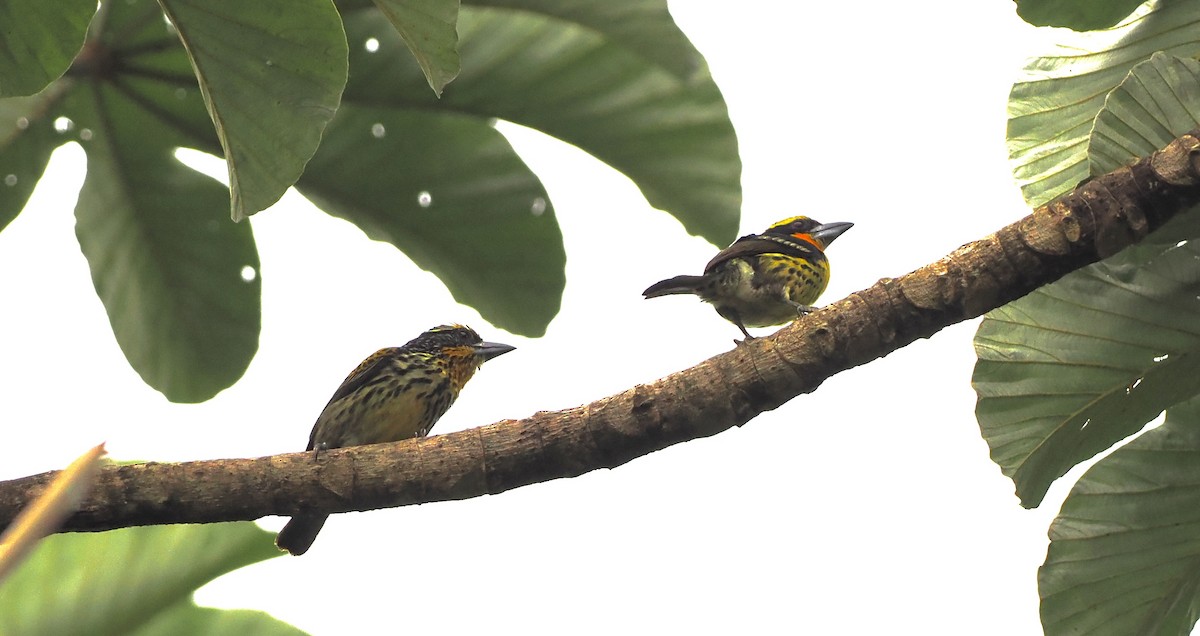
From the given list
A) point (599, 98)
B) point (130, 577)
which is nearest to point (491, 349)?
point (599, 98)

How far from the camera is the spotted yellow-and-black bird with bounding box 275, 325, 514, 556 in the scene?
446 centimetres

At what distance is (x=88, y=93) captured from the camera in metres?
4.09

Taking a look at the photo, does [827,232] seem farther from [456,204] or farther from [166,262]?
[166,262]

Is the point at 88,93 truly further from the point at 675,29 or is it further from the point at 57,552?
the point at 675,29

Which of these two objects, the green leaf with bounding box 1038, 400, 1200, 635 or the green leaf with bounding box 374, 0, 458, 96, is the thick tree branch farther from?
the green leaf with bounding box 1038, 400, 1200, 635

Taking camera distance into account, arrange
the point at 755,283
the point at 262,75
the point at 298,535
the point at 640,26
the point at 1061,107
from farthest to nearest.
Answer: the point at 755,283
the point at 298,535
the point at 640,26
the point at 1061,107
the point at 262,75

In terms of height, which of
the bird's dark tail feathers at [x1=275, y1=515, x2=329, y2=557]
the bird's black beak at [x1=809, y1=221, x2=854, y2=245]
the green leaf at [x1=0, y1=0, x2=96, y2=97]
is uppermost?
the bird's black beak at [x1=809, y1=221, x2=854, y2=245]

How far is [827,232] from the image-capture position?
4.75 m

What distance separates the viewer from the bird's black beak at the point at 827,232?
474 cm

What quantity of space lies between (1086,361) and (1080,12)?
34.8 inches

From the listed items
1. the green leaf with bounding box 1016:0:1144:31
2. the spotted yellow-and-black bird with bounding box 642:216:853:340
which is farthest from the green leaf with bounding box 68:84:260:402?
the green leaf with bounding box 1016:0:1144:31

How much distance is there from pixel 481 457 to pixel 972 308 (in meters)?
1.10

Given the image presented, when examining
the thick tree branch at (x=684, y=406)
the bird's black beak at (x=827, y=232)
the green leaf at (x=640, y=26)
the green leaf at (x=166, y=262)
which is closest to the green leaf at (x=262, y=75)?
the thick tree branch at (x=684, y=406)

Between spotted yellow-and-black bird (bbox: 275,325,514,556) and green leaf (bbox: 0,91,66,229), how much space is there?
4.18 feet
